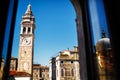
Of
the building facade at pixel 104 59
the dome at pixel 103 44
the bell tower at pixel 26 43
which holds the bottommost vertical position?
the building facade at pixel 104 59

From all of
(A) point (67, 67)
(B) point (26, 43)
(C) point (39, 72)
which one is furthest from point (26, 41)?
(C) point (39, 72)

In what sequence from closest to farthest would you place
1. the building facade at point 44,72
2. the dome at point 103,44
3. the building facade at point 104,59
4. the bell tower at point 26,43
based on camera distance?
1. the building facade at point 104,59
2. the dome at point 103,44
3. the bell tower at point 26,43
4. the building facade at point 44,72

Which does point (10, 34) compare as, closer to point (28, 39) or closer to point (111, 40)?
point (111, 40)

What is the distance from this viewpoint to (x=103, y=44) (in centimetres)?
246

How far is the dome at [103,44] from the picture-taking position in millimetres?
2261

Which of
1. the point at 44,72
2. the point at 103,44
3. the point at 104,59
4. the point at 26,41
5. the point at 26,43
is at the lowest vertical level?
the point at 104,59

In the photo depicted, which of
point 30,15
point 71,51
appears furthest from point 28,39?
point 71,51

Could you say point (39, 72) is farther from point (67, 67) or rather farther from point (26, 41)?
point (67, 67)

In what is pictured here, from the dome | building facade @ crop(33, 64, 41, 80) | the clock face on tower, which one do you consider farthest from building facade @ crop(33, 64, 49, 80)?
the dome

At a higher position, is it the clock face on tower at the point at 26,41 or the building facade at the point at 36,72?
the clock face on tower at the point at 26,41

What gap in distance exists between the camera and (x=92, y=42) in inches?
117

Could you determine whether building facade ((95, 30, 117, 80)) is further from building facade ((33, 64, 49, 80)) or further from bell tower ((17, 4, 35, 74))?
building facade ((33, 64, 49, 80))

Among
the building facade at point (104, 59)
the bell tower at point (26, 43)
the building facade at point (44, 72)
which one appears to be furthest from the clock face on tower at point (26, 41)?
the building facade at point (104, 59)

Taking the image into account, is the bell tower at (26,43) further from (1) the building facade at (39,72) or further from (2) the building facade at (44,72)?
(2) the building facade at (44,72)
